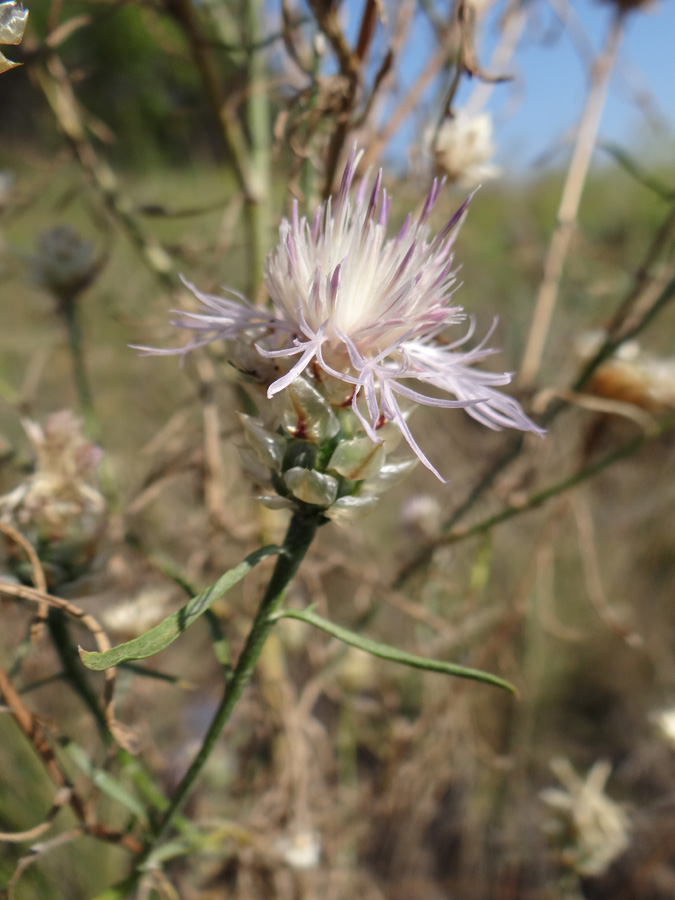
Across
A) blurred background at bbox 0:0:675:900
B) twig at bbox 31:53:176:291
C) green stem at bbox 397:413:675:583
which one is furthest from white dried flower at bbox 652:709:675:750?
twig at bbox 31:53:176:291

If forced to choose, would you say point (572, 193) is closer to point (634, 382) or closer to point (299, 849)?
point (634, 382)

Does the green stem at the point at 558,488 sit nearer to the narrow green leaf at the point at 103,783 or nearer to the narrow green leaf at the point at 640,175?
the narrow green leaf at the point at 640,175

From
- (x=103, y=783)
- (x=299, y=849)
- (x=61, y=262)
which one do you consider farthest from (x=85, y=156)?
(x=299, y=849)

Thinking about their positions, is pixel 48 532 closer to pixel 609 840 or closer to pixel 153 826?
pixel 153 826

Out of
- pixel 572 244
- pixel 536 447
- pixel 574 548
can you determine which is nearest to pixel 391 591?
pixel 536 447

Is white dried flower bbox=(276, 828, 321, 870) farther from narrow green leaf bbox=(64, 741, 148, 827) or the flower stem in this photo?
the flower stem

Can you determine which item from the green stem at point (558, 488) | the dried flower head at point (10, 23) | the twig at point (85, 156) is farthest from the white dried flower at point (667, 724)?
the dried flower head at point (10, 23)
